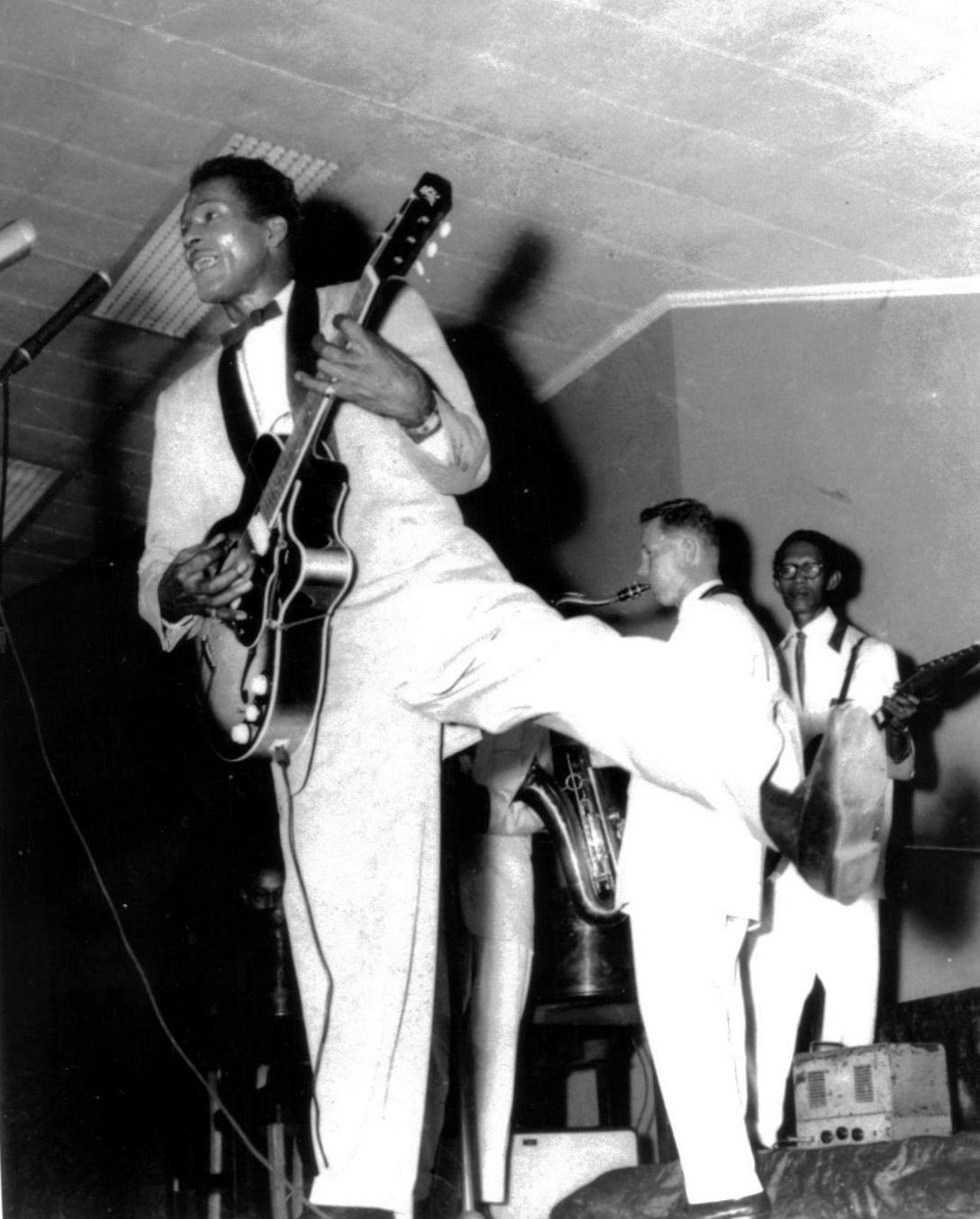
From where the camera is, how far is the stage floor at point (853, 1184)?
11.0 feet

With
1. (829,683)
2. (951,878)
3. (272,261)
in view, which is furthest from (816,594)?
(272,261)

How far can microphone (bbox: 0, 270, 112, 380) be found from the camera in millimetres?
2914

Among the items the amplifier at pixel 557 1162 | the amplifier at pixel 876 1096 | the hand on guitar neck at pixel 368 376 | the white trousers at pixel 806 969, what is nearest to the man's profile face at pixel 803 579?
the white trousers at pixel 806 969

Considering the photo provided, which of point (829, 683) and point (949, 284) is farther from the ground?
point (949, 284)

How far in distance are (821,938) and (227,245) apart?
278 cm

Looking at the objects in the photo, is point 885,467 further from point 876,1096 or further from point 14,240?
point 14,240

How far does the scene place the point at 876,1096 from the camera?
4094mm

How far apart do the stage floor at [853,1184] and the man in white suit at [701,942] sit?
0.18 meters

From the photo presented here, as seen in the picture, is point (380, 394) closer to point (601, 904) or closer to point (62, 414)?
point (601, 904)

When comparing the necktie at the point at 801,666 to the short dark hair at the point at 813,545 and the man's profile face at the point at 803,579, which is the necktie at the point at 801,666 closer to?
the man's profile face at the point at 803,579

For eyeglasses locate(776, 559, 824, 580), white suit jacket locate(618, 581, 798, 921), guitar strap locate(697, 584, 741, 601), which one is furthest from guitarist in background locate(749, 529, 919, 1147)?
white suit jacket locate(618, 581, 798, 921)

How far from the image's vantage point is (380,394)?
2861 mm

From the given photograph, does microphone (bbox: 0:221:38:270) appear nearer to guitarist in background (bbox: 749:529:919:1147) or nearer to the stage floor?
the stage floor

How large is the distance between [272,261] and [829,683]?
8.82 feet
